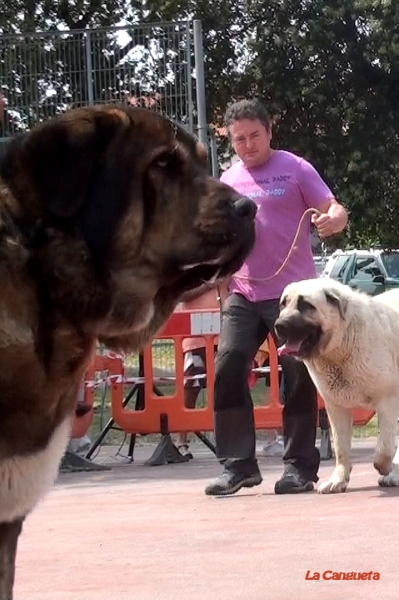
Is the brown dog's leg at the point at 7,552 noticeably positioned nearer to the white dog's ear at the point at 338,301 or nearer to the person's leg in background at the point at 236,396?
the person's leg in background at the point at 236,396

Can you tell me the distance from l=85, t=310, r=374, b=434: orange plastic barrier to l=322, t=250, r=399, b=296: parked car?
17.6m

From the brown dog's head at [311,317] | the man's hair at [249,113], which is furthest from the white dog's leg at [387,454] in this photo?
the man's hair at [249,113]

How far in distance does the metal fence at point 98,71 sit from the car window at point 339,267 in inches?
594

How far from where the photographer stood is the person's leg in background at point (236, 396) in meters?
6.66

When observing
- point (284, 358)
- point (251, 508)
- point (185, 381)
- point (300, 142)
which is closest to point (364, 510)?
point (251, 508)

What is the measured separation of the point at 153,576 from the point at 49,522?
1.80 metres

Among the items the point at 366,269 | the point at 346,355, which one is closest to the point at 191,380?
the point at 346,355

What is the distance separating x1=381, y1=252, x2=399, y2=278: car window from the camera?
2828 centimetres

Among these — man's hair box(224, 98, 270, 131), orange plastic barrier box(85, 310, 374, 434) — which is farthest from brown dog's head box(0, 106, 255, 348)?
orange plastic barrier box(85, 310, 374, 434)

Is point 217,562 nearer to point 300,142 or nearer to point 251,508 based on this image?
point 251,508

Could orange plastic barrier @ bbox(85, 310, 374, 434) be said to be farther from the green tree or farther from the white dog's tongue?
the green tree

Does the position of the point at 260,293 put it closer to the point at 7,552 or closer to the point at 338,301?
the point at 338,301

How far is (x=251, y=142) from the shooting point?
6.69 m

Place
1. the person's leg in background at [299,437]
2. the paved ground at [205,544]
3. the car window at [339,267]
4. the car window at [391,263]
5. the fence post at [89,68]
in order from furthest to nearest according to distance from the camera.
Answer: the car window at [391,263] → the car window at [339,267] → the fence post at [89,68] → the person's leg in background at [299,437] → the paved ground at [205,544]
